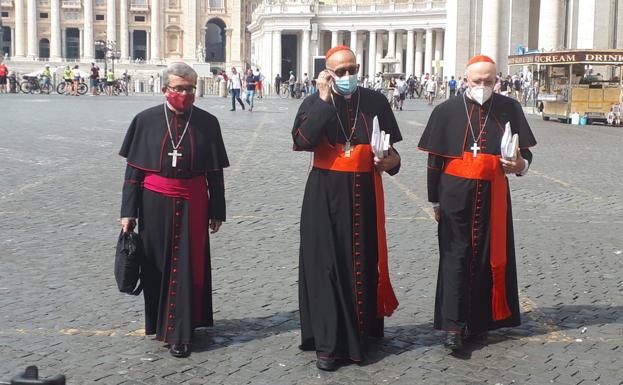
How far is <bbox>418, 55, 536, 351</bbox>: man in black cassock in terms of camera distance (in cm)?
461

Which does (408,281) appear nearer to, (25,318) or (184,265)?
(184,265)

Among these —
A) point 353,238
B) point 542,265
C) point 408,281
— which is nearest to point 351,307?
point 353,238

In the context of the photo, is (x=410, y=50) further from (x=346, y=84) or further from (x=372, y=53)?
(x=346, y=84)

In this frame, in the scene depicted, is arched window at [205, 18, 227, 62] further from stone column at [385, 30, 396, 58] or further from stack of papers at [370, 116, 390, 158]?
stack of papers at [370, 116, 390, 158]

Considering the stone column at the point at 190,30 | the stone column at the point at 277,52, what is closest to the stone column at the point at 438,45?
the stone column at the point at 277,52

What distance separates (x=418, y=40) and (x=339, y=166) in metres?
68.0

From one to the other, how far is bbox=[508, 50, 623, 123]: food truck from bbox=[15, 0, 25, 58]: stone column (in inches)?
2920

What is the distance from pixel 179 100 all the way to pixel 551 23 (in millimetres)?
31161

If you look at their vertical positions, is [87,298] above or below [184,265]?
below

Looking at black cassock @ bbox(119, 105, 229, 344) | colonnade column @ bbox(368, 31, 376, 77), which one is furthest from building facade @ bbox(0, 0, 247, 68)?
black cassock @ bbox(119, 105, 229, 344)

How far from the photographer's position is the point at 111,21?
9144cm

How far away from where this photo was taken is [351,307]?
14.6ft

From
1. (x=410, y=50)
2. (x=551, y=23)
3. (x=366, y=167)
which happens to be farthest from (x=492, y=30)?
(x=366, y=167)

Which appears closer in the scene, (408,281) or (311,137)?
(311,137)
